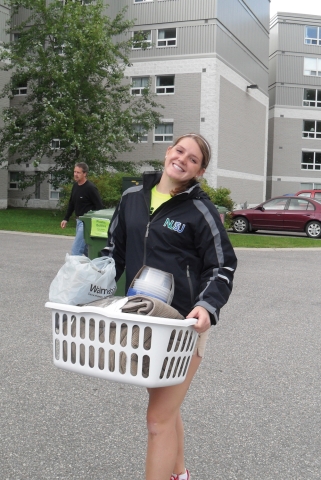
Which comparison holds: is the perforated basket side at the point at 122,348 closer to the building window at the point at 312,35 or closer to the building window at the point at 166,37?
the building window at the point at 166,37

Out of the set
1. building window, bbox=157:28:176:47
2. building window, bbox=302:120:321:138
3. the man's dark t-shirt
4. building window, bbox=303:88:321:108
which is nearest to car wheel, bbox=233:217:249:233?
the man's dark t-shirt

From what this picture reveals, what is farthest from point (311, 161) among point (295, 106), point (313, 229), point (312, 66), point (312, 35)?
point (313, 229)

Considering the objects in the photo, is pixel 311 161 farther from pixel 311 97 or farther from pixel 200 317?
pixel 200 317

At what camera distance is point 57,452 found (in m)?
3.72

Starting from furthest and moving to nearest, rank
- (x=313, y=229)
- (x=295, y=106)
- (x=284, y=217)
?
1. (x=295, y=106)
2. (x=284, y=217)
3. (x=313, y=229)

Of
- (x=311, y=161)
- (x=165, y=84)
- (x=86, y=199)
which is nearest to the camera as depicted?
(x=86, y=199)

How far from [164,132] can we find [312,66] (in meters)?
18.9

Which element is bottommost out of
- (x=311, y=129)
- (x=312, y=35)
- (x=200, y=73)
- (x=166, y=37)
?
(x=311, y=129)

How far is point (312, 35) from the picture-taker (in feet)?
168

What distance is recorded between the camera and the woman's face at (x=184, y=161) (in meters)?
2.96

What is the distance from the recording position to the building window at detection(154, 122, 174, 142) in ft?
124

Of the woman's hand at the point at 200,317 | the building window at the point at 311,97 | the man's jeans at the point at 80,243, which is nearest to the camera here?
the woman's hand at the point at 200,317

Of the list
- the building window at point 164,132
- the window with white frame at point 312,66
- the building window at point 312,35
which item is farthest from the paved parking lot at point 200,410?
the building window at point 312,35

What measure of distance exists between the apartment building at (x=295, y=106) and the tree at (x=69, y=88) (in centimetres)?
2117
